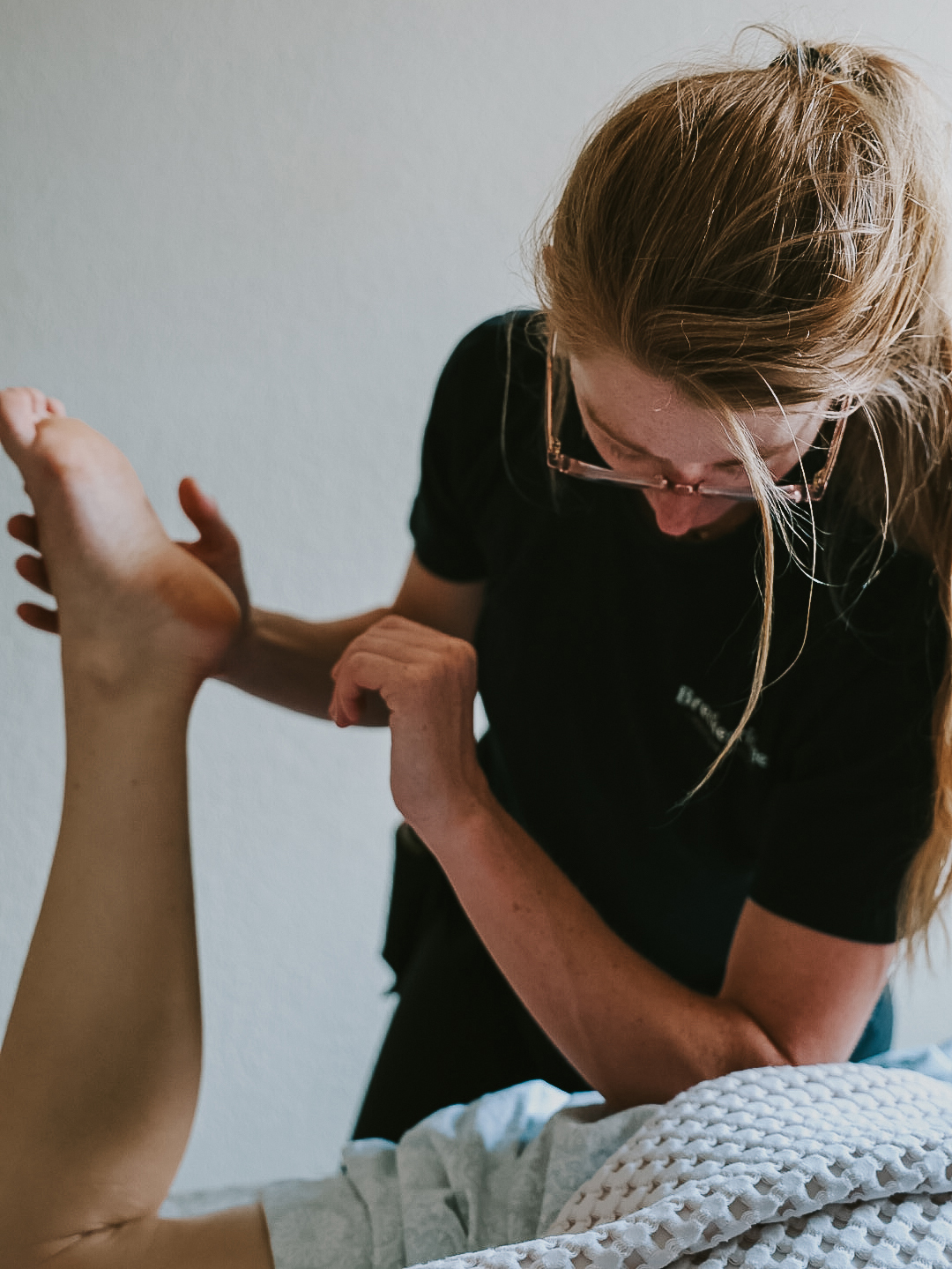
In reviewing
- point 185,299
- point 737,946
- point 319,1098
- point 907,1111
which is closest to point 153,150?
point 185,299

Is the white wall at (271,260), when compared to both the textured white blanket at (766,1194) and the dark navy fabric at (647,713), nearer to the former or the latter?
the dark navy fabric at (647,713)

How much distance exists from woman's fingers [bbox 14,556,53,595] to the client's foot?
1 centimetres

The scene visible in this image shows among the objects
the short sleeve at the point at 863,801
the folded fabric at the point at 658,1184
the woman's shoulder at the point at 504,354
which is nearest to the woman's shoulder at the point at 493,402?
the woman's shoulder at the point at 504,354

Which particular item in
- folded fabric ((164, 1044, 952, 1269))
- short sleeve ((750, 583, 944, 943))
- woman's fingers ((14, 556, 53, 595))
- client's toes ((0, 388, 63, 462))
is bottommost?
folded fabric ((164, 1044, 952, 1269))

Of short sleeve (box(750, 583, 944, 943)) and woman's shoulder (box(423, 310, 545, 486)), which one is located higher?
woman's shoulder (box(423, 310, 545, 486))

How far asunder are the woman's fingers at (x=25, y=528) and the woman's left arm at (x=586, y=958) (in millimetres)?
318

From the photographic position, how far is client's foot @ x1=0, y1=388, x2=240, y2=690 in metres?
0.85

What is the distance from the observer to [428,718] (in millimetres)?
734

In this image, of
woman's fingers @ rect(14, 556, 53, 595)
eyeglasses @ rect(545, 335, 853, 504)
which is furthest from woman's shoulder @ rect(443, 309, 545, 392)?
woman's fingers @ rect(14, 556, 53, 595)

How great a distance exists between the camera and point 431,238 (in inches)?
47.1

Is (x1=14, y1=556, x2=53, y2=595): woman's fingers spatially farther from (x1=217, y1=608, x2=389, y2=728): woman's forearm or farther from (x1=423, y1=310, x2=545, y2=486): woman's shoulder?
(x1=423, y1=310, x2=545, y2=486): woman's shoulder

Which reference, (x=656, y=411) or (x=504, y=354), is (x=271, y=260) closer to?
(x=504, y=354)

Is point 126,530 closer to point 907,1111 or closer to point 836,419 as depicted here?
point 836,419

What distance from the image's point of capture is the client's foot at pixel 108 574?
0.85 meters
